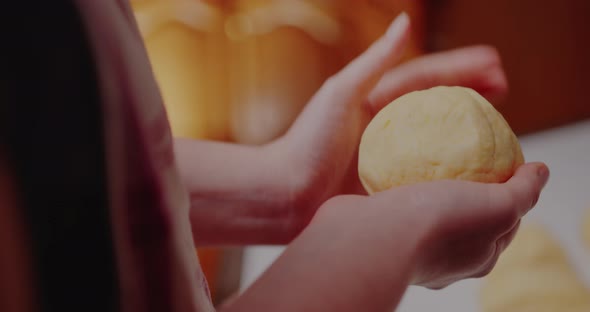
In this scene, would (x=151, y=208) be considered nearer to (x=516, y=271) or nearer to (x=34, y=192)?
(x=34, y=192)

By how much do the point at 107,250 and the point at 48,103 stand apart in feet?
0.31

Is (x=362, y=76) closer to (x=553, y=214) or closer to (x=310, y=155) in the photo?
(x=310, y=155)

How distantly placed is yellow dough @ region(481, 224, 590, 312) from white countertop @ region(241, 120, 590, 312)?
0.04 meters

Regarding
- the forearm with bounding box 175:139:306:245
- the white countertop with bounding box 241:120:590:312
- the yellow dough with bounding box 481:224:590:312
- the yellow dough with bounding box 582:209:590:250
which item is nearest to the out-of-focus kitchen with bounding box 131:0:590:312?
the white countertop with bounding box 241:120:590:312

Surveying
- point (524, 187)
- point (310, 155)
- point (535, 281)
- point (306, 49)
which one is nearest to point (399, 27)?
point (310, 155)

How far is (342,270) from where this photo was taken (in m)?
0.50

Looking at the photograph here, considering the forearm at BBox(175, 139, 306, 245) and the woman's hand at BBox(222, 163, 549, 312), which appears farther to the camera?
the forearm at BBox(175, 139, 306, 245)

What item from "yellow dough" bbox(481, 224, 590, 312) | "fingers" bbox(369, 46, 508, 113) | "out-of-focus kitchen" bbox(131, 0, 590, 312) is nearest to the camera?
"fingers" bbox(369, 46, 508, 113)

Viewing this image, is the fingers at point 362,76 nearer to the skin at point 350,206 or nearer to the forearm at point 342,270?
the skin at point 350,206

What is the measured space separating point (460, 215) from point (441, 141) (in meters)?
0.10

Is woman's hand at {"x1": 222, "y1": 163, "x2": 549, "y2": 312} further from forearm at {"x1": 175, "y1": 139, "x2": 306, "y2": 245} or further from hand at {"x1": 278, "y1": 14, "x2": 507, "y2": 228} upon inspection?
forearm at {"x1": 175, "y1": 139, "x2": 306, "y2": 245}

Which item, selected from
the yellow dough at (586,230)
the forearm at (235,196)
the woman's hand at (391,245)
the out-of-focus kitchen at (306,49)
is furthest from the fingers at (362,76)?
the out-of-focus kitchen at (306,49)

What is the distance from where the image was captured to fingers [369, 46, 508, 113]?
745 millimetres

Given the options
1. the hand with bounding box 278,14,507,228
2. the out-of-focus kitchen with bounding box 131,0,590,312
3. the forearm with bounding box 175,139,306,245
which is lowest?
the out-of-focus kitchen with bounding box 131,0,590,312
